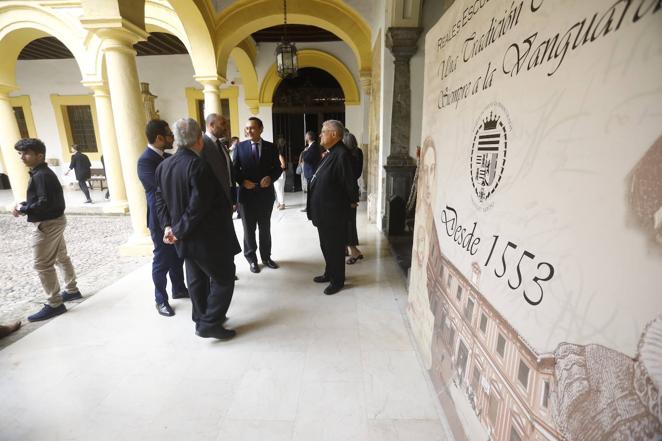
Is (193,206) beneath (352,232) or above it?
above

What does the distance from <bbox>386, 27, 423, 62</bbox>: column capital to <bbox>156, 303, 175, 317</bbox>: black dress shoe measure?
4.45 m

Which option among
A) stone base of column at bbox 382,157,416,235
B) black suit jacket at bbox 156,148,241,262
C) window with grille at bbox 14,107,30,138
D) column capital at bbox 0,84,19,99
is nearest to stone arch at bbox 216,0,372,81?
stone base of column at bbox 382,157,416,235

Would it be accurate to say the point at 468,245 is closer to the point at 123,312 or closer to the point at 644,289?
the point at 644,289

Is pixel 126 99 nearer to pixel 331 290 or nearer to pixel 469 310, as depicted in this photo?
pixel 331 290

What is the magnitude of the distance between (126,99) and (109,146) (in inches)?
164

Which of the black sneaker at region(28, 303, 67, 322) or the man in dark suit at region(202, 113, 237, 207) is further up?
the man in dark suit at region(202, 113, 237, 207)

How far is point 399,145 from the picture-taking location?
5102mm

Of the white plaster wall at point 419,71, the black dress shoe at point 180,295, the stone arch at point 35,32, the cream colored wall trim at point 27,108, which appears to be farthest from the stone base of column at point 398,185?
the cream colored wall trim at point 27,108

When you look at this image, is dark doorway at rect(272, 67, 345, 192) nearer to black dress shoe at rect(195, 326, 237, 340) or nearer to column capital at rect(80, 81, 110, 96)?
column capital at rect(80, 81, 110, 96)

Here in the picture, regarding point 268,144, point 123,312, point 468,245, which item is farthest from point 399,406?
point 268,144

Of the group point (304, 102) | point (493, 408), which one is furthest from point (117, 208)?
point (493, 408)

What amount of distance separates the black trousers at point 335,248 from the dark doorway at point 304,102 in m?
7.87

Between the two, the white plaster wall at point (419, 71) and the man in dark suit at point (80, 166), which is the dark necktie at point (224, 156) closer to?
the white plaster wall at point (419, 71)

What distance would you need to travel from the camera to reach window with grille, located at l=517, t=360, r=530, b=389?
1083mm
